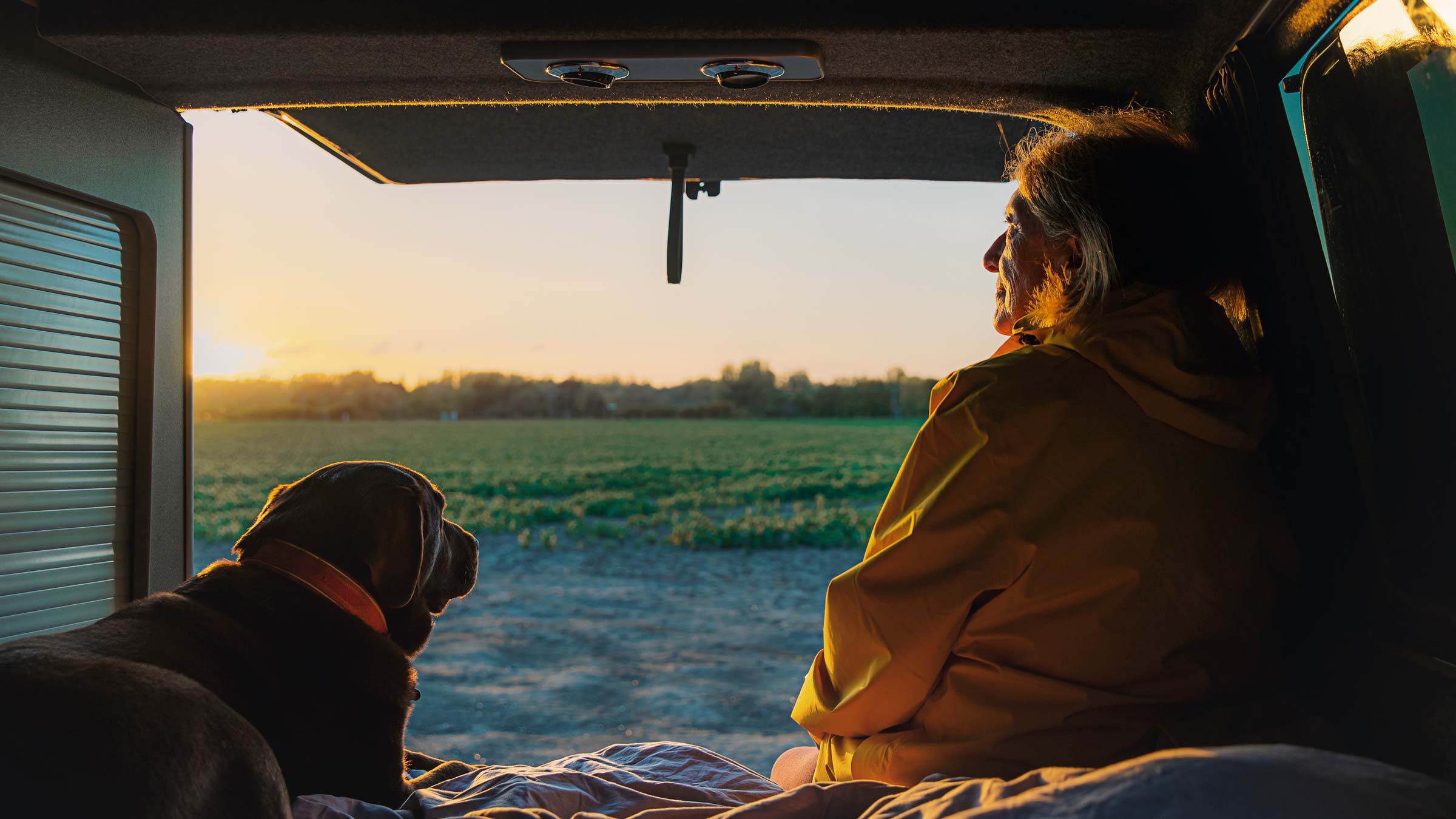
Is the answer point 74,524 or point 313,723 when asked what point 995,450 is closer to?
point 313,723

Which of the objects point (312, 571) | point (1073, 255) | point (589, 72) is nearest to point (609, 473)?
point (312, 571)

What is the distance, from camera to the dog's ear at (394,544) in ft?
6.23

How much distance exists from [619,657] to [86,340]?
1008 cm

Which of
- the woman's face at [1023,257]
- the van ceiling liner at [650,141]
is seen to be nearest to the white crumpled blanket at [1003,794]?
the woman's face at [1023,257]

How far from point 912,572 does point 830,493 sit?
26.6m

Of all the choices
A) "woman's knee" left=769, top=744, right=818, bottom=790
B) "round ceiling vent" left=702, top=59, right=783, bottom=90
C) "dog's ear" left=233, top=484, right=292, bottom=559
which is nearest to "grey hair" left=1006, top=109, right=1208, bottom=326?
"round ceiling vent" left=702, top=59, right=783, bottom=90

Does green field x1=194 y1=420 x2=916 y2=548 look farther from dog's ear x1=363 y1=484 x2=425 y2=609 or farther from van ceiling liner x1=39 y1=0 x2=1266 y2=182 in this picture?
van ceiling liner x1=39 y1=0 x2=1266 y2=182

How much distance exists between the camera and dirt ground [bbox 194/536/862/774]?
7480 millimetres

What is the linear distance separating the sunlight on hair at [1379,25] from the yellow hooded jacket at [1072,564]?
18.6 inches

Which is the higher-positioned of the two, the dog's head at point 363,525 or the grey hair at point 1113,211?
the grey hair at point 1113,211

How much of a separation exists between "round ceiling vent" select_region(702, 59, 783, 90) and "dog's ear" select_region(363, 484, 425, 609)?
1127 mm

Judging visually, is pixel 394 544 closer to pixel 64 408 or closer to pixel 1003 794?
pixel 64 408

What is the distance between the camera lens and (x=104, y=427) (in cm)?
198

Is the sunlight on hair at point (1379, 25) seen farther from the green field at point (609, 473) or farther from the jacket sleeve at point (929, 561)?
the green field at point (609, 473)
